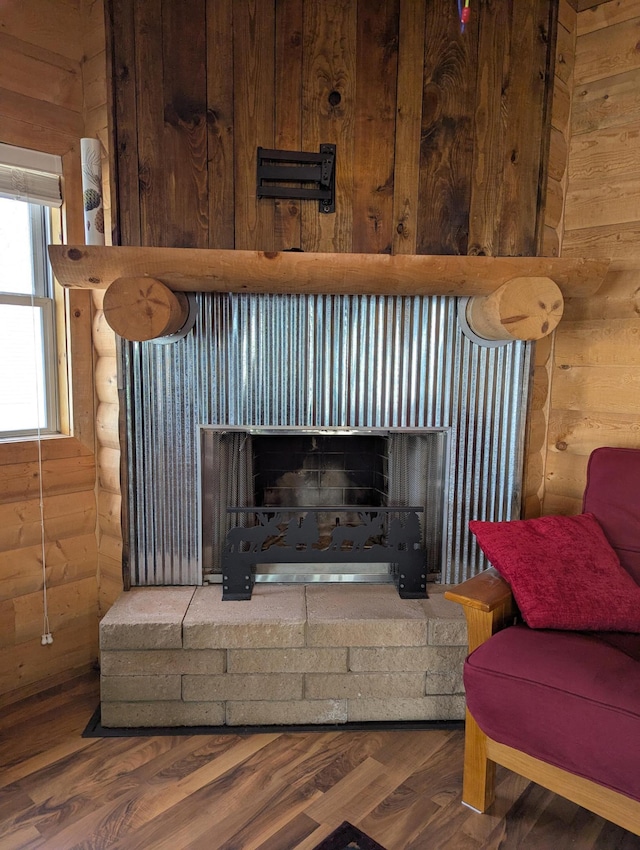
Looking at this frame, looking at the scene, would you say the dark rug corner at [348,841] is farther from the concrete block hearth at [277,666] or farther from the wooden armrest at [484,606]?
the wooden armrest at [484,606]

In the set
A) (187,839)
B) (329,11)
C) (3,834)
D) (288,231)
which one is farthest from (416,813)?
(329,11)

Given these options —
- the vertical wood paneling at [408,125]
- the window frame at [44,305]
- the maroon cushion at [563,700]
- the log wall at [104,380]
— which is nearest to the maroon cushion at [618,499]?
the maroon cushion at [563,700]

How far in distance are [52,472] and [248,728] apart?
1179 mm

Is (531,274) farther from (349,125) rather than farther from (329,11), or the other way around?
(329,11)

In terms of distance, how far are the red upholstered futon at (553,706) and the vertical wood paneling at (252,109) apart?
143 cm

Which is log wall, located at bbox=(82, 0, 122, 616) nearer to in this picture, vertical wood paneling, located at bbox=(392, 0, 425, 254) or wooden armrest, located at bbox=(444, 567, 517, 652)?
vertical wood paneling, located at bbox=(392, 0, 425, 254)

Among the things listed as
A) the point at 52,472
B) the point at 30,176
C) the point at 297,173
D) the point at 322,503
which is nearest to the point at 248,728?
Answer: the point at 322,503

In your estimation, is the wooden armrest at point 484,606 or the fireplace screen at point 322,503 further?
the fireplace screen at point 322,503

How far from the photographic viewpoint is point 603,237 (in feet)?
6.89

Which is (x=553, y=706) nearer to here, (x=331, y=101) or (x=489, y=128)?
(x=489, y=128)

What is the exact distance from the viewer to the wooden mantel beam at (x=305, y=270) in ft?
5.65

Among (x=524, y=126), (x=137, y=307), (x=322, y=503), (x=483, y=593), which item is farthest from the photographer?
(x=322, y=503)

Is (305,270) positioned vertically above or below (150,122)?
below

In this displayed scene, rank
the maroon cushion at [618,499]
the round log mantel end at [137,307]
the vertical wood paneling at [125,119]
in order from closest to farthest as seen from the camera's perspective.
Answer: the round log mantel end at [137,307]
the maroon cushion at [618,499]
the vertical wood paneling at [125,119]
